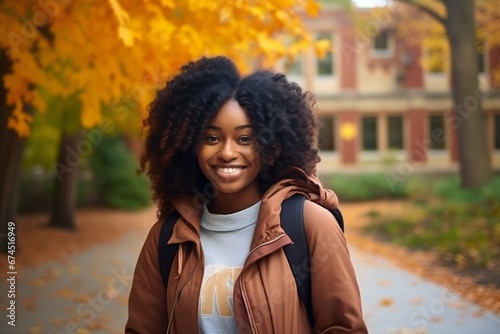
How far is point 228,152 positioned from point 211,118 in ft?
0.49

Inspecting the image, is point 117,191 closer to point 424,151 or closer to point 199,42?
point 424,151

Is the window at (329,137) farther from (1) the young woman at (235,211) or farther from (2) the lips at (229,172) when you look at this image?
(2) the lips at (229,172)

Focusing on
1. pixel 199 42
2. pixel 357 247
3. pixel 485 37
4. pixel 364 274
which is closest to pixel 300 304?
pixel 199 42

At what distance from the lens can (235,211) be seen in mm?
2100

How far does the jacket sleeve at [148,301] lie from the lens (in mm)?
2062

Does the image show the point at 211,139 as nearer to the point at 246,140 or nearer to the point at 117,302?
the point at 246,140

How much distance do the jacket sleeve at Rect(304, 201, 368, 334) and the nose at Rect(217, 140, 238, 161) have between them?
39 centimetres

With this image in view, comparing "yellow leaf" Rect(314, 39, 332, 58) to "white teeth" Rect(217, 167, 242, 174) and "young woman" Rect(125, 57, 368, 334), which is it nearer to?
"young woman" Rect(125, 57, 368, 334)

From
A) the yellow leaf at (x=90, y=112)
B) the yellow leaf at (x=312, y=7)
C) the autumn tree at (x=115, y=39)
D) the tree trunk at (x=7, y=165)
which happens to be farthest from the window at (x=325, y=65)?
the yellow leaf at (x=90, y=112)

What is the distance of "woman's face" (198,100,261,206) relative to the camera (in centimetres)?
199

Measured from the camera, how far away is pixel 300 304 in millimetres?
1850

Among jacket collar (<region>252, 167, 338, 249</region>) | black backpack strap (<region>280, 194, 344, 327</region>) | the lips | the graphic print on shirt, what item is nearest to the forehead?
the lips

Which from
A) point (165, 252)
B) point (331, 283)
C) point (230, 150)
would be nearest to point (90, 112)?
point (165, 252)

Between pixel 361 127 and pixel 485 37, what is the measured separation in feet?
35.5
